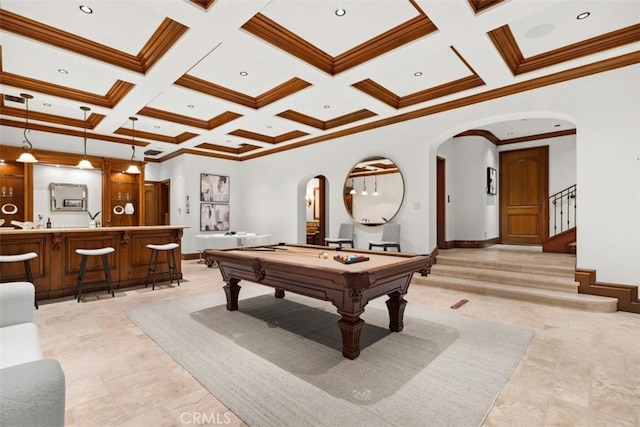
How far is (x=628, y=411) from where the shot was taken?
1904 mm

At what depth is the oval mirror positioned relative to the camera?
6097 millimetres

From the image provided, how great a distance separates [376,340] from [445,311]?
135 cm

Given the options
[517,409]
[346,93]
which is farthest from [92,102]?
[517,409]

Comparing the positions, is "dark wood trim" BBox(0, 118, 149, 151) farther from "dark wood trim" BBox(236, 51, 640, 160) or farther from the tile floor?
"dark wood trim" BBox(236, 51, 640, 160)

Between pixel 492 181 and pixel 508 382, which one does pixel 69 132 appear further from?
pixel 492 181

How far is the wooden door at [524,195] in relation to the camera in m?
7.68

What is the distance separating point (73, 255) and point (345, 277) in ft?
14.8

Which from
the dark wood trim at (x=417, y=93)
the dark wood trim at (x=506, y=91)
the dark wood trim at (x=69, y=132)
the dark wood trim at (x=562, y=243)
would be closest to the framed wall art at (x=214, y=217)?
the dark wood trim at (x=69, y=132)

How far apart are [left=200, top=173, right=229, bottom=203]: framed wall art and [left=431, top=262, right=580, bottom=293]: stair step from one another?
6.21 metres

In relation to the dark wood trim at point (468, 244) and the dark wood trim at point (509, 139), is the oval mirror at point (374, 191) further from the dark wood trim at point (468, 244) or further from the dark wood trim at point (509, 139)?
the dark wood trim at point (509, 139)

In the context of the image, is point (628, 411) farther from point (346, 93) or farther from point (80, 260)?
point (80, 260)

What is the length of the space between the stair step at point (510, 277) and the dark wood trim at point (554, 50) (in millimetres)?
2911

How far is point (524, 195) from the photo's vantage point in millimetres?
7980

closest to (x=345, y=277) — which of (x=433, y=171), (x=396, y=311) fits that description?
(x=396, y=311)
